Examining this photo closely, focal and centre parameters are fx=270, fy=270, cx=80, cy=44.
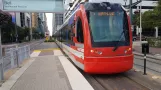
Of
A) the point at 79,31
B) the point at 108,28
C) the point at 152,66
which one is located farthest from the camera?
the point at 152,66

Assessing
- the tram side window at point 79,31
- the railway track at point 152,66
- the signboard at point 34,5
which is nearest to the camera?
the tram side window at point 79,31

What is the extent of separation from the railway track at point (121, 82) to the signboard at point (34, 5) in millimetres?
27793

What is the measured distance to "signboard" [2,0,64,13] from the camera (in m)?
36.4

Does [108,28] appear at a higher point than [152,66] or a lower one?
higher

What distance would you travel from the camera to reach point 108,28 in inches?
405

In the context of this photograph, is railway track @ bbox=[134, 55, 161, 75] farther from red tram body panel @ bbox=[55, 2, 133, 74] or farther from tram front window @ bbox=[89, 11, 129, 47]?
tram front window @ bbox=[89, 11, 129, 47]

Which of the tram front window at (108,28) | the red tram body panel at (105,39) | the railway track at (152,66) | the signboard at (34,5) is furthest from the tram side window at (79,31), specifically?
the signboard at (34,5)

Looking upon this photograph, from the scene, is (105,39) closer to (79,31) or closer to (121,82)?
(79,31)

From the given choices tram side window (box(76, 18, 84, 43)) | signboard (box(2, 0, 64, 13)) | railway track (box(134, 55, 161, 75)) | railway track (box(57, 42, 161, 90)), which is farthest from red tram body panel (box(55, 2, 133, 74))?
signboard (box(2, 0, 64, 13))

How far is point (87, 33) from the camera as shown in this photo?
10242mm

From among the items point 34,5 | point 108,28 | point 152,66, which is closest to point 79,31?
point 108,28

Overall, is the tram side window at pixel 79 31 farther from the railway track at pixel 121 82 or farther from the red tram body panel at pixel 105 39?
the railway track at pixel 121 82

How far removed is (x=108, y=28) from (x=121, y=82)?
7.06 ft

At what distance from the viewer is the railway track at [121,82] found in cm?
848
